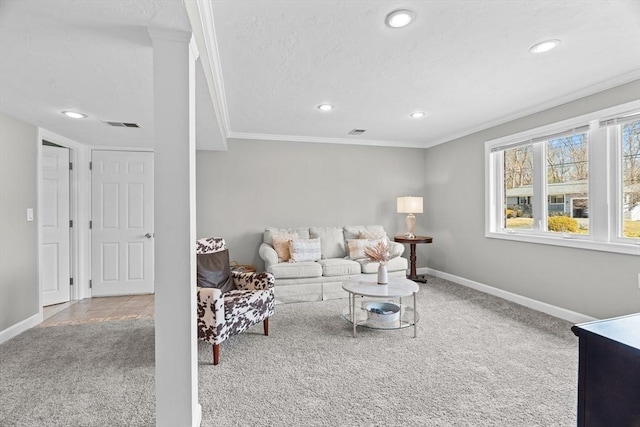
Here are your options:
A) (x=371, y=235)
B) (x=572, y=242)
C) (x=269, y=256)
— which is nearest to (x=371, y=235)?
(x=371, y=235)

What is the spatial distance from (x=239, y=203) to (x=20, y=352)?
2.88 m

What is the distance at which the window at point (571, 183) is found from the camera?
291 centimetres

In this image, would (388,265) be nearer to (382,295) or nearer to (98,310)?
(382,295)

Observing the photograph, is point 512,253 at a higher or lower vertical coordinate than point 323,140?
lower

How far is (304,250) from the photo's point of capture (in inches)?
173

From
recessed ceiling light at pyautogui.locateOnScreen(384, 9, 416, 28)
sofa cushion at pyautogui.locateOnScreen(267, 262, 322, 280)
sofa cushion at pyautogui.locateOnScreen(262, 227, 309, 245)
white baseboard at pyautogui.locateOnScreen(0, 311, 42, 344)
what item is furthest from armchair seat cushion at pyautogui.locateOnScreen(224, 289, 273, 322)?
recessed ceiling light at pyautogui.locateOnScreen(384, 9, 416, 28)

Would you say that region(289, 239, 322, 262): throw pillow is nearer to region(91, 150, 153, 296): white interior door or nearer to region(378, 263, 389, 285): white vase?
region(378, 263, 389, 285): white vase

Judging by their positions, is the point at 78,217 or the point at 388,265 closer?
the point at 78,217

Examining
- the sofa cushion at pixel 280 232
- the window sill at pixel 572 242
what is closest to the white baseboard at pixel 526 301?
the window sill at pixel 572 242

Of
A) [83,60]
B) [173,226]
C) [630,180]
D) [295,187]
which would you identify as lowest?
[173,226]

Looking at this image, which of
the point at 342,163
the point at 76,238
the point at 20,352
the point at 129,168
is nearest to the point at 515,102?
the point at 342,163

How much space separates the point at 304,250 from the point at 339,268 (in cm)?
56

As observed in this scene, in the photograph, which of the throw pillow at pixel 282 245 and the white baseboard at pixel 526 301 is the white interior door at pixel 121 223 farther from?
the white baseboard at pixel 526 301

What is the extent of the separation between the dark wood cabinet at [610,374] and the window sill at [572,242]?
2.49 m
